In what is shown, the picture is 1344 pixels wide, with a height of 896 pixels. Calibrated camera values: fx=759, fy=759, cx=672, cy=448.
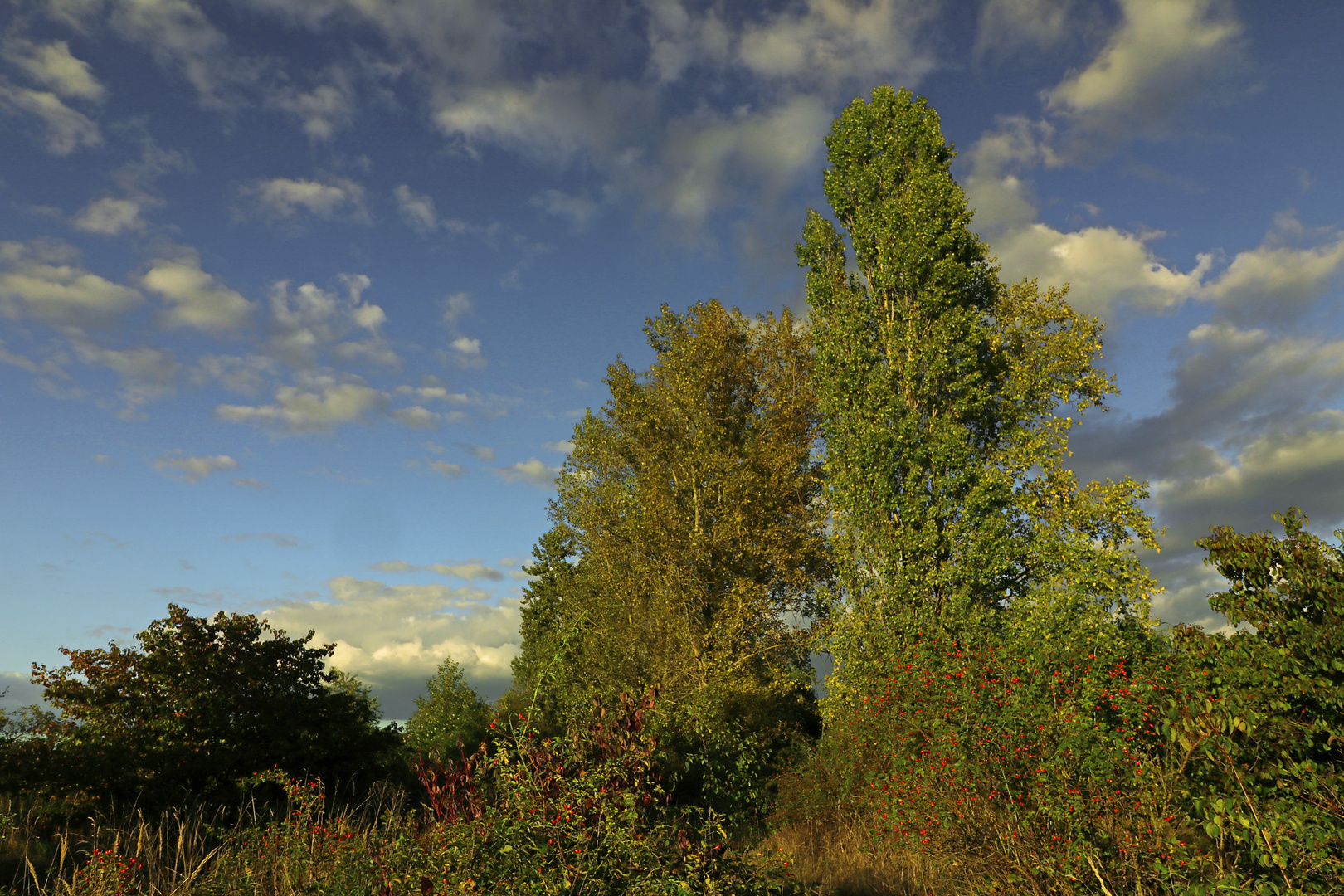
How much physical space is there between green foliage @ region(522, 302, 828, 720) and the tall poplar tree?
2981mm

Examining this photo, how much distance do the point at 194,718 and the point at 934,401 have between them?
14.8 metres

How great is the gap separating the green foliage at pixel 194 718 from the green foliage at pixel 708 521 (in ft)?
16.8

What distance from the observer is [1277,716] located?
14.7ft

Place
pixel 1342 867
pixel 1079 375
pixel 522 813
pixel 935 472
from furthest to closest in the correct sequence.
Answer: pixel 1079 375 → pixel 935 472 → pixel 522 813 → pixel 1342 867

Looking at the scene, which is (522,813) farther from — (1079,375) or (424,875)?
(1079,375)

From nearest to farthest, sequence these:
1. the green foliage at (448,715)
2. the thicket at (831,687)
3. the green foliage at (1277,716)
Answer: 1. the green foliage at (1277,716)
2. the thicket at (831,687)
3. the green foliage at (448,715)

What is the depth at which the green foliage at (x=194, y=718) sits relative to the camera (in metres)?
11.7

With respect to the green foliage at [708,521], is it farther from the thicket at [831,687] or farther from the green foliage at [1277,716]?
the green foliage at [1277,716]

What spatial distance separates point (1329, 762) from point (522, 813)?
5.01m

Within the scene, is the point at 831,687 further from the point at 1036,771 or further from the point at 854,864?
the point at 1036,771

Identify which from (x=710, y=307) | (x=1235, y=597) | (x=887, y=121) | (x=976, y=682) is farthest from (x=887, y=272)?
(x=1235, y=597)

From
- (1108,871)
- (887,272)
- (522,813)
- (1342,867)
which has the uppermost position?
(887,272)

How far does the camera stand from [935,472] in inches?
591

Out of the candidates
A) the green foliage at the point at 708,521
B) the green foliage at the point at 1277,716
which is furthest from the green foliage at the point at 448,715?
the green foliage at the point at 1277,716
